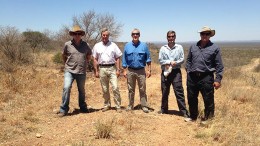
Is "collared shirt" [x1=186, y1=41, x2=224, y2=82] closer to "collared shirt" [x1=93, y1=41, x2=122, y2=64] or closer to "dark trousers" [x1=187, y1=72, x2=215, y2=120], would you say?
"dark trousers" [x1=187, y1=72, x2=215, y2=120]

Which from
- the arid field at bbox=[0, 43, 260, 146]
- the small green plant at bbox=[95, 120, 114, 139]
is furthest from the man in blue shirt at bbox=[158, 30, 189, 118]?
the small green plant at bbox=[95, 120, 114, 139]

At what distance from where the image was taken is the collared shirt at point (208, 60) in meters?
5.73

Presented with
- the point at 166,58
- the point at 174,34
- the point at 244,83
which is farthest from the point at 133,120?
the point at 244,83

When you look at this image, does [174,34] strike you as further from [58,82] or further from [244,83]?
[244,83]

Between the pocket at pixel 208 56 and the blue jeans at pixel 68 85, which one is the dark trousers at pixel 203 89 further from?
the blue jeans at pixel 68 85

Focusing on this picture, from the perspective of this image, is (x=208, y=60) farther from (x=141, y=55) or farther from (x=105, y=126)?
(x=105, y=126)

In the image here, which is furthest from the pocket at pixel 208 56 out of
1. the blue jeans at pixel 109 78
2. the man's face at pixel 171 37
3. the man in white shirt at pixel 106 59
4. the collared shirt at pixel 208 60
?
the blue jeans at pixel 109 78

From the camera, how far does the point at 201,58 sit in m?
5.81

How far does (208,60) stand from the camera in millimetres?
5773

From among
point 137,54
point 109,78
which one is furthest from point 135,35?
point 109,78

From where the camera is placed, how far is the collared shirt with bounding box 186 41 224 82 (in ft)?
18.8

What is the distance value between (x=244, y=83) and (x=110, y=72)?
9335 mm

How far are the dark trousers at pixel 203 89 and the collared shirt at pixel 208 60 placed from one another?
0.14m

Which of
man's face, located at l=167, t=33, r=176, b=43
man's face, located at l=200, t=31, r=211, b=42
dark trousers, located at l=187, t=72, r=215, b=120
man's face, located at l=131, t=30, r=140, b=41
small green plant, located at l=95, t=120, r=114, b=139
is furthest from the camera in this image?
man's face, located at l=131, t=30, r=140, b=41
